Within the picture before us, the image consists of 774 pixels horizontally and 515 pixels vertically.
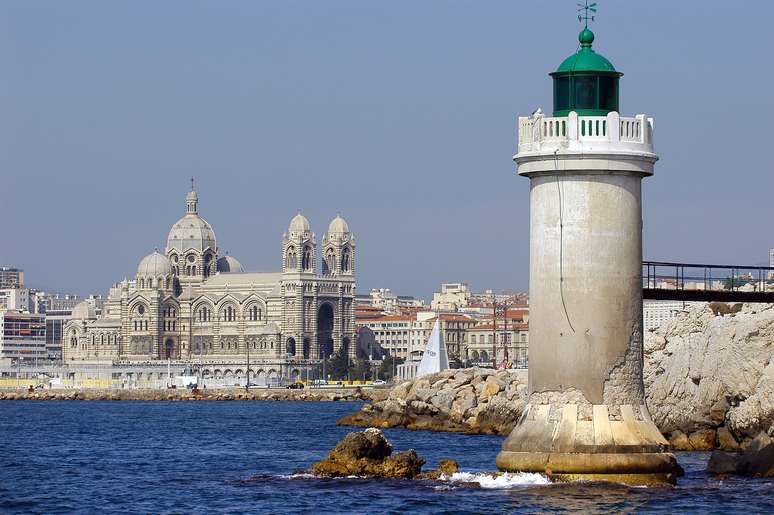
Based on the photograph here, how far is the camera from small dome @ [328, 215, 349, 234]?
598ft

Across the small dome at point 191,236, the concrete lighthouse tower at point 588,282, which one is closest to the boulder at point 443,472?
the concrete lighthouse tower at point 588,282

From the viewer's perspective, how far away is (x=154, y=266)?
185000 millimetres

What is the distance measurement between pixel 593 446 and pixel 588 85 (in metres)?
4.45

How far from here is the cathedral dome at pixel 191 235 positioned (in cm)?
18912

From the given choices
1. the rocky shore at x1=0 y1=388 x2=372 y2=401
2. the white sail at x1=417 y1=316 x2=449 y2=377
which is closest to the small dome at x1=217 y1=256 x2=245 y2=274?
the rocky shore at x1=0 y1=388 x2=372 y2=401

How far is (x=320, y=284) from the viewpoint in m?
178

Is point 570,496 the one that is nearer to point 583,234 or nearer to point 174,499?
point 583,234

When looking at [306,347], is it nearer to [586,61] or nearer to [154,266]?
[154,266]

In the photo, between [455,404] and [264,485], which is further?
[455,404]

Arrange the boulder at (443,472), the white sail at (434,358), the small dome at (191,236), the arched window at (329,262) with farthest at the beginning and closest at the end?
the small dome at (191,236)
the arched window at (329,262)
the white sail at (434,358)
the boulder at (443,472)

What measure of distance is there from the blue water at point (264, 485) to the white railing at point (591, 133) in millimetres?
4092

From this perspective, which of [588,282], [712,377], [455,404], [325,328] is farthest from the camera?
[325,328]

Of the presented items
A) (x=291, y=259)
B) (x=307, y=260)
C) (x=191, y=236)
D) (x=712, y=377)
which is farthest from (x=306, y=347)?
(x=712, y=377)

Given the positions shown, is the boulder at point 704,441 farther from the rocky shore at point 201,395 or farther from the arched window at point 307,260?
the arched window at point 307,260
